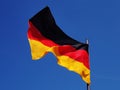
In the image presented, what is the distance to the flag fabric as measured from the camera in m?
38.1

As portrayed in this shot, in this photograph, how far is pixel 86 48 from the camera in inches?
1531

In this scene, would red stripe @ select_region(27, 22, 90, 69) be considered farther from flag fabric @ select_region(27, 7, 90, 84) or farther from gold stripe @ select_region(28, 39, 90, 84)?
gold stripe @ select_region(28, 39, 90, 84)

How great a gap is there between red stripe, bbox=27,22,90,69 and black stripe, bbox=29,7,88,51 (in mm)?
249

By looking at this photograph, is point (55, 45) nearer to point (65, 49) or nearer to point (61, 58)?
point (65, 49)

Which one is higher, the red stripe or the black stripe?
the black stripe

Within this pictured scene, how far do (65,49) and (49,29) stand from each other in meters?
1.50

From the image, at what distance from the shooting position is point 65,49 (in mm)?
38938

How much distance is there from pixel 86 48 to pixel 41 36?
2544mm

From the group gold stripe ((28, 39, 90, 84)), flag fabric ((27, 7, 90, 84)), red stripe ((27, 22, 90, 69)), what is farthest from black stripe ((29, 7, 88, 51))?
gold stripe ((28, 39, 90, 84))

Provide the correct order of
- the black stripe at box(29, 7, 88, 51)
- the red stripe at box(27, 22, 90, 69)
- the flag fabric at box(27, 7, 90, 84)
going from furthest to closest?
the black stripe at box(29, 7, 88, 51), the red stripe at box(27, 22, 90, 69), the flag fabric at box(27, 7, 90, 84)

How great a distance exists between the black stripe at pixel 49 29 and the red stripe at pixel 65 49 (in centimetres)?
25

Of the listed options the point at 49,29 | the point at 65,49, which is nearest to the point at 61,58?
the point at 65,49

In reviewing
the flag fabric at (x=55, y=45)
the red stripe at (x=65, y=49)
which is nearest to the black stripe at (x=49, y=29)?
the flag fabric at (x=55, y=45)

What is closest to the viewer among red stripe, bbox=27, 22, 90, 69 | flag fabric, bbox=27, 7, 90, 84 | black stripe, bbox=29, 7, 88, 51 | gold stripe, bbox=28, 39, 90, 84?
gold stripe, bbox=28, 39, 90, 84
